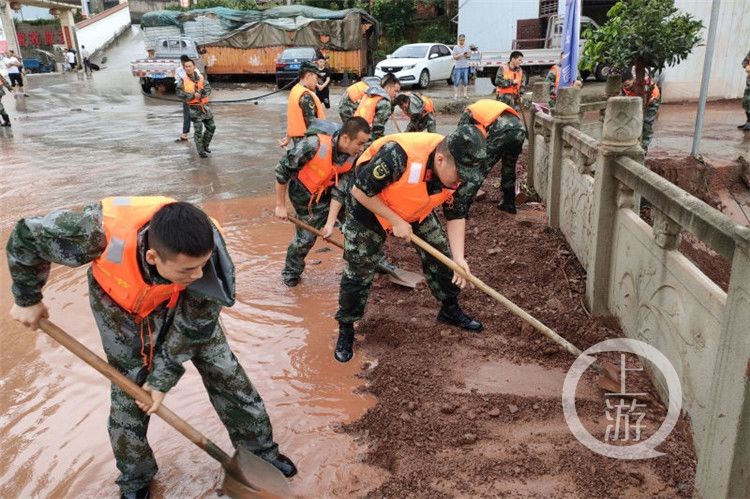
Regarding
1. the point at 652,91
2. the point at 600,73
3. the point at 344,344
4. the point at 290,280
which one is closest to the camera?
the point at 344,344

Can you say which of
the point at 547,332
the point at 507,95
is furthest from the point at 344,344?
the point at 507,95

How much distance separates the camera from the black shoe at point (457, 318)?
3.96m

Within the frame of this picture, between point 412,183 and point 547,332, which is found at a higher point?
point 412,183

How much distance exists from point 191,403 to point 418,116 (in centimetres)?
449

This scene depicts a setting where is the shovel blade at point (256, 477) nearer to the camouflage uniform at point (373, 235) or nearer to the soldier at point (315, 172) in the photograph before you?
the camouflage uniform at point (373, 235)

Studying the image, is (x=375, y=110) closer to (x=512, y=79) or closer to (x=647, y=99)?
(x=647, y=99)

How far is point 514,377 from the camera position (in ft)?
11.2

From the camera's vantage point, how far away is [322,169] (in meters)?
4.39

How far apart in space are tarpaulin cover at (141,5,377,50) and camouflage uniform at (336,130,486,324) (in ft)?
64.5

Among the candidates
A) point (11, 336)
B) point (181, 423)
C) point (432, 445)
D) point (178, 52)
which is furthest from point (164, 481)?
point (178, 52)

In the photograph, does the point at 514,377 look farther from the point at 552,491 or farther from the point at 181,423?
the point at 181,423

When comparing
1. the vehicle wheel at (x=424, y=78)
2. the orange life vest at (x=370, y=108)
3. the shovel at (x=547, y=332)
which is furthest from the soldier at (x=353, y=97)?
the vehicle wheel at (x=424, y=78)

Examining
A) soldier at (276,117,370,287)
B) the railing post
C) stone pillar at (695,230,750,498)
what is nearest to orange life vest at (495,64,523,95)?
the railing post

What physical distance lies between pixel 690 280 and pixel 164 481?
260 cm
